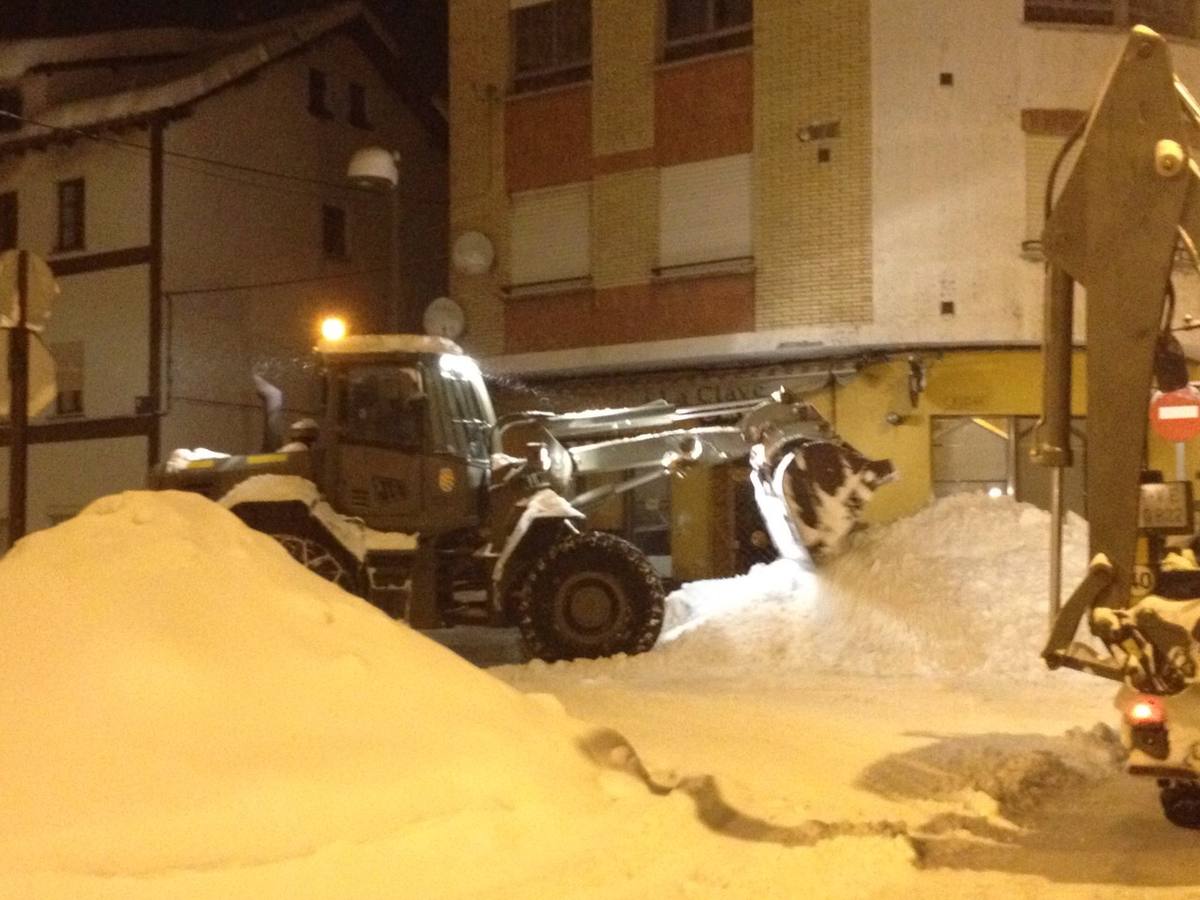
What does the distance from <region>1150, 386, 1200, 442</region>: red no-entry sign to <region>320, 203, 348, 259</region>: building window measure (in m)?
18.0

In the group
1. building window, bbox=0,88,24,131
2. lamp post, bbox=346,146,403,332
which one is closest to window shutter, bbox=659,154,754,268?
lamp post, bbox=346,146,403,332

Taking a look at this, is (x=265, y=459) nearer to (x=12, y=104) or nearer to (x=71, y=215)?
(x=71, y=215)

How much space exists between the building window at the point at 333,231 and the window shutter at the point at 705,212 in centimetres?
888

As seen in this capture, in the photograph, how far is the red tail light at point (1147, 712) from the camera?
6.57 m

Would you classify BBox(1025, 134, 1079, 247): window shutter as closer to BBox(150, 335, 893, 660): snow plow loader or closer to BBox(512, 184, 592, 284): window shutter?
BBox(150, 335, 893, 660): snow plow loader

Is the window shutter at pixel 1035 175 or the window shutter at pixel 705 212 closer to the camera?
the window shutter at pixel 1035 175

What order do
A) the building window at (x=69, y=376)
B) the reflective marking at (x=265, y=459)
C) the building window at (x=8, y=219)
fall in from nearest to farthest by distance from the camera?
the reflective marking at (x=265, y=459), the building window at (x=69, y=376), the building window at (x=8, y=219)

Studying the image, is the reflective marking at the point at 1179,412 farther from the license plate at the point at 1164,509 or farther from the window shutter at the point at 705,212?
the window shutter at the point at 705,212

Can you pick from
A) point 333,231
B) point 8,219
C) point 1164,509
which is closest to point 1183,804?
point 1164,509

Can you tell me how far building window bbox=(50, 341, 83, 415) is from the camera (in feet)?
80.5

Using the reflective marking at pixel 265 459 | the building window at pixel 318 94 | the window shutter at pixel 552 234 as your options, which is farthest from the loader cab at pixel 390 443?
the building window at pixel 318 94

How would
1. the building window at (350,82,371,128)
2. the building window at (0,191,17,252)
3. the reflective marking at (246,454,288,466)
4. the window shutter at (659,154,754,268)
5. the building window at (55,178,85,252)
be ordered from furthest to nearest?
the building window at (350,82,371,128) < the building window at (0,191,17,252) < the building window at (55,178,85,252) < the window shutter at (659,154,754,268) < the reflective marking at (246,454,288,466)

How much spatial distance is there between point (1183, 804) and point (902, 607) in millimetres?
6750

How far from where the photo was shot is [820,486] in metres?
13.6
